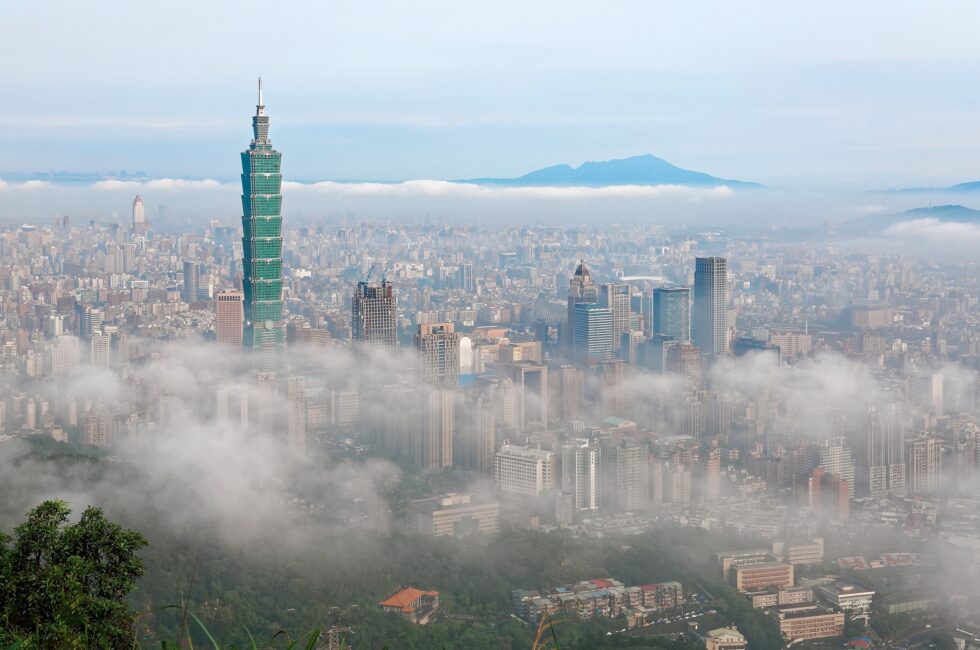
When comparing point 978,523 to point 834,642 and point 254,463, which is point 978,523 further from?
point 254,463

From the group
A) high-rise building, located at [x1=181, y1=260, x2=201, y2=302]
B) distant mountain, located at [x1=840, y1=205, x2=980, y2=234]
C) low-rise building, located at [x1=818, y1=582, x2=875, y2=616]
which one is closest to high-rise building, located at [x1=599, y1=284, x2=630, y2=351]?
distant mountain, located at [x1=840, y1=205, x2=980, y2=234]

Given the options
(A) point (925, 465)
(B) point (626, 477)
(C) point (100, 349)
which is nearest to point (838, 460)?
(A) point (925, 465)

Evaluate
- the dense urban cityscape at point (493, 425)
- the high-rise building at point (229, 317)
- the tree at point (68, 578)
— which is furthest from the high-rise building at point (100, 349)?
the tree at point (68, 578)

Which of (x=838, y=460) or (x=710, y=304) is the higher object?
(x=710, y=304)

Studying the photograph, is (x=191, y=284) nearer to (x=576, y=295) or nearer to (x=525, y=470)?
(x=576, y=295)

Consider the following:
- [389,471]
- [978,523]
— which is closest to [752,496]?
[978,523]

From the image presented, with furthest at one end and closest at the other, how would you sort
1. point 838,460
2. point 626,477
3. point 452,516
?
point 838,460 → point 626,477 → point 452,516
